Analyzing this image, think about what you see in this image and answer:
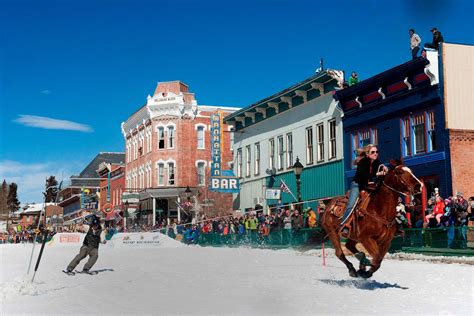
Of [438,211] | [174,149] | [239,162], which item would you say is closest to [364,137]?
[438,211]

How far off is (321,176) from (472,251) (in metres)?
15.6

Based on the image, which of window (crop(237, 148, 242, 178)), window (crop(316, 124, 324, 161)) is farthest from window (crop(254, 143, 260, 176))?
window (crop(316, 124, 324, 161))

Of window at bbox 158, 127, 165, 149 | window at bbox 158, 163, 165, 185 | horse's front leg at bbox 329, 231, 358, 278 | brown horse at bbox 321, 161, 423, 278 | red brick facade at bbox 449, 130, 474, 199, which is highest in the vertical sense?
window at bbox 158, 127, 165, 149

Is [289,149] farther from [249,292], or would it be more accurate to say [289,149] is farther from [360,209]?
[249,292]

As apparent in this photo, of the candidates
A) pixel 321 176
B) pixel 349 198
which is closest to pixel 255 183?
pixel 321 176

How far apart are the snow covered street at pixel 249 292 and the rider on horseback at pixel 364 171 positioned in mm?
1449

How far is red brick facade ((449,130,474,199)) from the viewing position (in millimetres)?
23578

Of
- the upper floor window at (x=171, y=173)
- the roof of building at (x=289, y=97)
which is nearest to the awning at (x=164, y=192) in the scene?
the upper floor window at (x=171, y=173)

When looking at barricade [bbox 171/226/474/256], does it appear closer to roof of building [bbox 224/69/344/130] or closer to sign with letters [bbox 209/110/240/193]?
roof of building [bbox 224/69/344/130]

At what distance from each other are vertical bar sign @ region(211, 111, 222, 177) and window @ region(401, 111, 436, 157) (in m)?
18.4

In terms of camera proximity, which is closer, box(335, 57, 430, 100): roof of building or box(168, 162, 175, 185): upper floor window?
box(335, 57, 430, 100): roof of building

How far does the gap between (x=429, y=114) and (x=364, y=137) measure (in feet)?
15.2

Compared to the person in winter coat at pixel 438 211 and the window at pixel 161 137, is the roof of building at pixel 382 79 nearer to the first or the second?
the person in winter coat at pixel 438 211

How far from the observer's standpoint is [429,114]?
2500 cm
